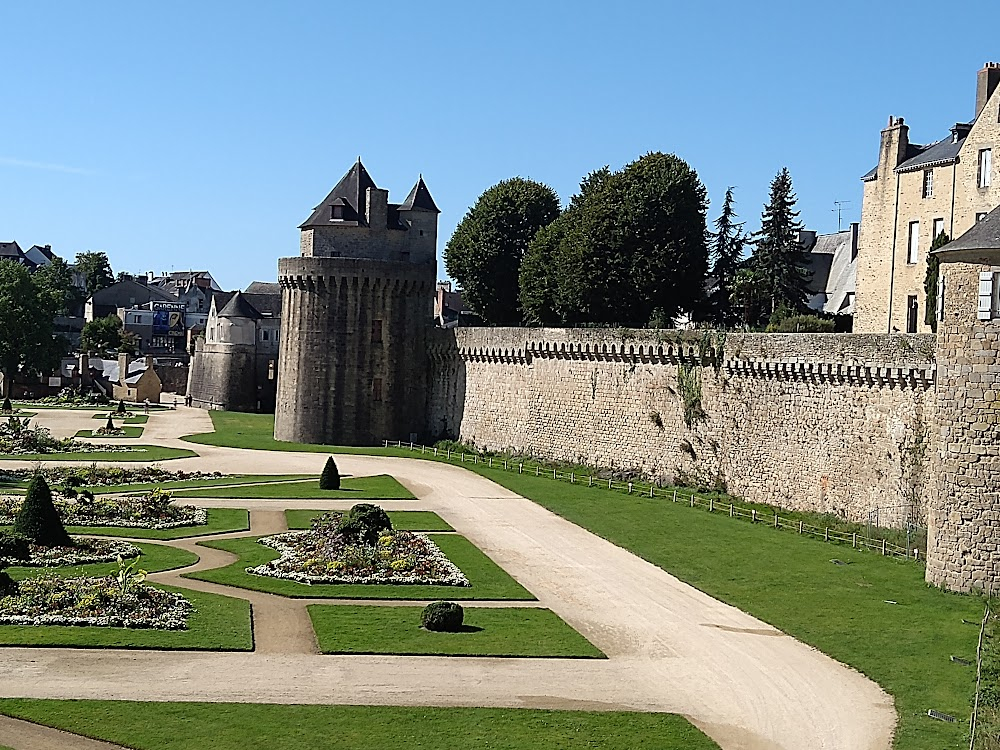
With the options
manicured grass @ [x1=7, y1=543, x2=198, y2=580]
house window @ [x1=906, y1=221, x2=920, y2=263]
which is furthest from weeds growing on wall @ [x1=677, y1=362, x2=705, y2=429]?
manicured grass @ [x1=7, y1=543, x2=198, y2=580]

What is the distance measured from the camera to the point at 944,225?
48.3 meters

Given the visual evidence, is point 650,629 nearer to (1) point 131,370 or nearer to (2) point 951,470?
(2) point 951,470

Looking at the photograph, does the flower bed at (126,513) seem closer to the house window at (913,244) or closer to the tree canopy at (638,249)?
the tree canopy at (638,249)

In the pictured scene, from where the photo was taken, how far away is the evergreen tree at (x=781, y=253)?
6175cm

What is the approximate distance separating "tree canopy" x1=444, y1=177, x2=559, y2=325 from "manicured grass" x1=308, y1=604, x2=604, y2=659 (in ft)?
154

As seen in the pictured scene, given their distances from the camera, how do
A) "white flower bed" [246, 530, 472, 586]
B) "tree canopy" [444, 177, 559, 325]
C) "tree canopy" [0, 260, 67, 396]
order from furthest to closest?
"tree canopy" [0, 260, 67, 396]
"tree canopy" [444, 177, 559, 325]
"white flower bed" [246, 530, 472, 586]

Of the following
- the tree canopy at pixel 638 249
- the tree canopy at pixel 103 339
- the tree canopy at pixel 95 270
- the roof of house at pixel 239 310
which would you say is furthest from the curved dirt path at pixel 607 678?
the tree canopy at pixel 95 270

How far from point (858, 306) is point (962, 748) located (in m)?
38.1

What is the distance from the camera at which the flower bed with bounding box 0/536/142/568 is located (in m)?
28.0

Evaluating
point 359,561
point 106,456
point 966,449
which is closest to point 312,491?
point 106,456

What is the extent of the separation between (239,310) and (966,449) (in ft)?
222

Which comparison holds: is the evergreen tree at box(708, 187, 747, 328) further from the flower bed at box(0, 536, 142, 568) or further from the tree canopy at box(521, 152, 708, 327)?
the flower bed at box(0, 536, 142, 568)

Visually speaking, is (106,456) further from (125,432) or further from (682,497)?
(682,497)

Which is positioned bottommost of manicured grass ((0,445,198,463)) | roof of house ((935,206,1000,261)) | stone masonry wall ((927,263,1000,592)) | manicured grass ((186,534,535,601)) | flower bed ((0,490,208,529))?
manicured grass ((186,534,535,601))
